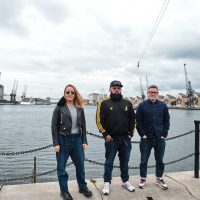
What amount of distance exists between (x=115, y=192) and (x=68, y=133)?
4.73 ft

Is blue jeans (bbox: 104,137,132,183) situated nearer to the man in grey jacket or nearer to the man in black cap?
the man in black cap

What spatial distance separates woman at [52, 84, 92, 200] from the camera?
5344 mm

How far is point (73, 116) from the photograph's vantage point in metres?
5.41

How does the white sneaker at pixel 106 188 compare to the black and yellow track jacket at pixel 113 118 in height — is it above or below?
below

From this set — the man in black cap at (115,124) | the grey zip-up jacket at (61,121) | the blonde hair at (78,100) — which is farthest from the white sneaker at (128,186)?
the blonde hair at (78,100)

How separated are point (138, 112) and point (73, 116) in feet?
4.54

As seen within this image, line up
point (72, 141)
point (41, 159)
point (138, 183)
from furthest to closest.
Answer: point (41, 159), point (138, 183), point (72, 141)

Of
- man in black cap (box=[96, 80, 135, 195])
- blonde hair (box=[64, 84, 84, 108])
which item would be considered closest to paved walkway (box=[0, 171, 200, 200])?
man in black cap (box=[96, 80, 135, 195])

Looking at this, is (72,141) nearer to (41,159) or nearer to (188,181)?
(188,181)

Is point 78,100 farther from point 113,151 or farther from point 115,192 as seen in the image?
point 115,192

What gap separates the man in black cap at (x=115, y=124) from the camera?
5668mm

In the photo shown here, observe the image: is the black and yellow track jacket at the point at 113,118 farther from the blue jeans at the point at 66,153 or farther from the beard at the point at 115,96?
the blue jeans at the point at 66,153

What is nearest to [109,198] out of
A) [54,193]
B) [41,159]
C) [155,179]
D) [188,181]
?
[54,193]

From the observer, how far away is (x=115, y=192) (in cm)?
572
